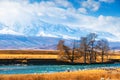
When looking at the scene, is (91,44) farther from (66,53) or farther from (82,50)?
(66,53)

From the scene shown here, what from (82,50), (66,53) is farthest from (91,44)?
(66,53)

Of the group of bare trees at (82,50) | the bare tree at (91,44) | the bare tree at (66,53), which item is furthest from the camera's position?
the bare tree at (91,44)

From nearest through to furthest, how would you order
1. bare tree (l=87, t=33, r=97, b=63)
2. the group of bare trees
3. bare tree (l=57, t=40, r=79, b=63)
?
bare tree (l=57, t=40, r=79, b=63) → the group of bare trees → bare tree (l=87, t=33, r=97, b=63)

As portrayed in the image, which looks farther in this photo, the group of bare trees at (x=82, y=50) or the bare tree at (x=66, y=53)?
the group of bare trees at (x=82, y=50)

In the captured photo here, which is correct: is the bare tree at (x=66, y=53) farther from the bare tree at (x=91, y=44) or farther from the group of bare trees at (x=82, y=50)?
the bare tree at (x=91, y=44)

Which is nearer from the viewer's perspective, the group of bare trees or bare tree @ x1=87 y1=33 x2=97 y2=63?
the group of bare trees

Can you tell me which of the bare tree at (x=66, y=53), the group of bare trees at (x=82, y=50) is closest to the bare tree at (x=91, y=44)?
the group of bare trees at (x=82, y=50)

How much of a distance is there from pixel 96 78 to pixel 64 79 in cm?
442

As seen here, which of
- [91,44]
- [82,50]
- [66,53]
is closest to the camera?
[66,53]

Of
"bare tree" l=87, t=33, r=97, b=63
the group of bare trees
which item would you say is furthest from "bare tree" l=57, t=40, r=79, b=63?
"bare tree" l=87, t=33, r=97, b=63

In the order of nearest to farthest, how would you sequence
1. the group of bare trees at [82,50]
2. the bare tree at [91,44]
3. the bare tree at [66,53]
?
the bare tree at [66,53]
the group of bare trees at [82,50]
the bare tree at [91,44]

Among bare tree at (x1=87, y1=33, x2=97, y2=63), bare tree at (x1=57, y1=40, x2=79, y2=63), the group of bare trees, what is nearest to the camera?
bare tree at (x1=57, y1=40, x2=79, y2=63)

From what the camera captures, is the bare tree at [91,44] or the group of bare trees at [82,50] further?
the bare tree at [91,44]

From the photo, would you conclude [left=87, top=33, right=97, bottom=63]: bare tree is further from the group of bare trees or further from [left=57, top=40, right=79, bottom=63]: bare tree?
[left=57, top=40, right=79, bottom=63]: bare tree
